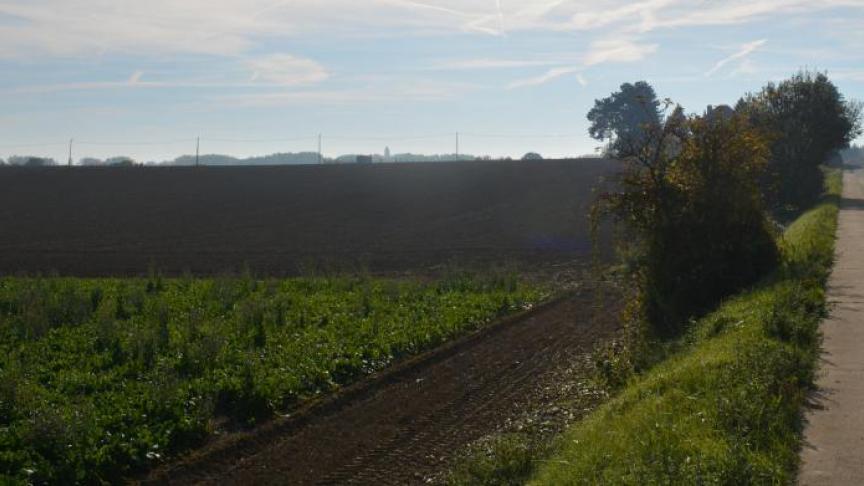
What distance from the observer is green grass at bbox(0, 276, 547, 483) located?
10.6 metres

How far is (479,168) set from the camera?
64.1 metres

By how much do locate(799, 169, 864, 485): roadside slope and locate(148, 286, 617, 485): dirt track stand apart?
3.79 meters

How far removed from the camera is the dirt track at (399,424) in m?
10.3

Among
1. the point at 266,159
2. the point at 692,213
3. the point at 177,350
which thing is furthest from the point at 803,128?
the point at 266,159

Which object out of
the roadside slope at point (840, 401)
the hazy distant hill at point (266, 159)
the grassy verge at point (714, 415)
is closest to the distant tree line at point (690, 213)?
the roadside slope at point (840, 401)

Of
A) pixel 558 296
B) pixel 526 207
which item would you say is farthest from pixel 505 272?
pixel 526 207

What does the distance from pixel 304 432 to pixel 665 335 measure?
6065 mm

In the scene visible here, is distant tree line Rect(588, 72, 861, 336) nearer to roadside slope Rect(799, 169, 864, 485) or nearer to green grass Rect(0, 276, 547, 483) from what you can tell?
roadside slope Rect(799, 169, 864, 485)

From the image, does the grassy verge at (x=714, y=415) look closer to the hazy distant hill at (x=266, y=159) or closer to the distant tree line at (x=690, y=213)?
the distant tree line at (x=690, y=213)

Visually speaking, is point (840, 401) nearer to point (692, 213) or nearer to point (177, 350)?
point (692, 213)

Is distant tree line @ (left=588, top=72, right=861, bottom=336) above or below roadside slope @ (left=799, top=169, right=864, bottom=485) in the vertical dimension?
above

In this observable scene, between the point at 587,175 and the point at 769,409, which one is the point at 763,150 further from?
the point at 587,175

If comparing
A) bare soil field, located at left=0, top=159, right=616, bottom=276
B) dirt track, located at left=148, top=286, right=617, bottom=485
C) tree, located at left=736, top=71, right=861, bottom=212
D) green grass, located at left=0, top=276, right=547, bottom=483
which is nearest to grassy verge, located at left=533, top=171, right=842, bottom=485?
dirt track, located at left=148, top=286, right=617, bottom=485

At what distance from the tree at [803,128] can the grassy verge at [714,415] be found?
Answer: 3218 cm
